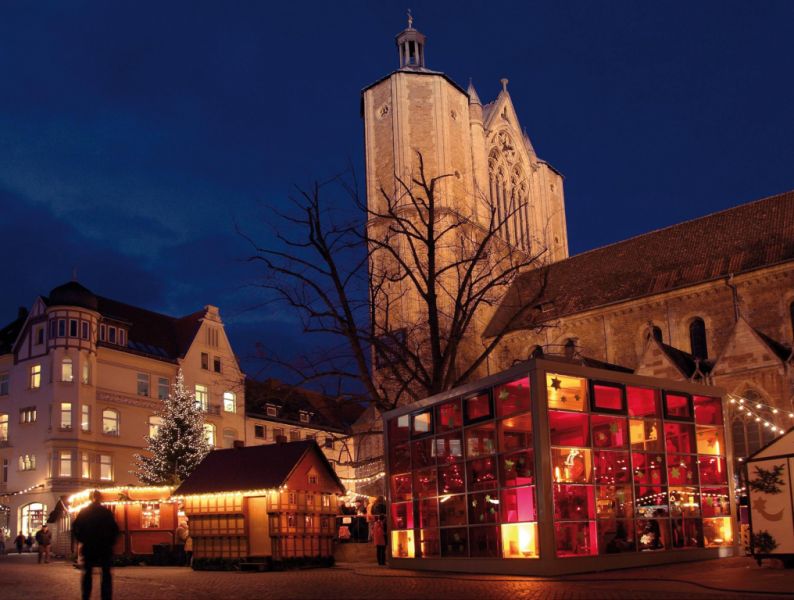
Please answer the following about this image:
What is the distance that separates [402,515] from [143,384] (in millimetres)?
33694

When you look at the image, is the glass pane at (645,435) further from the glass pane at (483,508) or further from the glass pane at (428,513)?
the glass pane at (428,513)

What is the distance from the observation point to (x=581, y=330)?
146 feet

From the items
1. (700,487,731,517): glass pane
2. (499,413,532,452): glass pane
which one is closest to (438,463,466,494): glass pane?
(499,413,532,452): glass pane

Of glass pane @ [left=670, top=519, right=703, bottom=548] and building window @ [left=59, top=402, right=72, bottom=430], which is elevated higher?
building window @ [left=59, top=402, right=72, bottom=430]

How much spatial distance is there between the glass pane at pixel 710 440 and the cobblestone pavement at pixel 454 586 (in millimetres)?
2365

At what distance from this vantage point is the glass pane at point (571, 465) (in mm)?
16625

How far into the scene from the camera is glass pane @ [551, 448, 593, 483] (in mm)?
16625

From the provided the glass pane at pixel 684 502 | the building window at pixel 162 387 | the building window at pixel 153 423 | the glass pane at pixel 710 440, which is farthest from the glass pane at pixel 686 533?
the building window at pixel 162 387

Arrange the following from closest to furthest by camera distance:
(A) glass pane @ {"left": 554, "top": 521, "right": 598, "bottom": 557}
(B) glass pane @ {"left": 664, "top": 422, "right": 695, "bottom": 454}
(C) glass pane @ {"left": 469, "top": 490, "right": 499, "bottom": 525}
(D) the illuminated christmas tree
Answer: (A) glass pane @ {"left": 554, "top": 521, "right": 598, "bottom": 557} → (C) glass pane @ {"left": 469, "top": 490, "right": 499, "bottom": 525} → (B) glass pane @ {"left": 664, "top": 422, "right": 695, "bottom": 454} → (D) the illuminated christmas tree

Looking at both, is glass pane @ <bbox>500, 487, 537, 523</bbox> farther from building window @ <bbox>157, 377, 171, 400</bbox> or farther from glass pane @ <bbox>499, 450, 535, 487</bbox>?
building window @ <bbox>157, 377, 171, 400</bbox>

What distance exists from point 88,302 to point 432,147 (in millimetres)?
22159

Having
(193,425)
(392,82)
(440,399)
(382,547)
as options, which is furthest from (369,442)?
(440,399)

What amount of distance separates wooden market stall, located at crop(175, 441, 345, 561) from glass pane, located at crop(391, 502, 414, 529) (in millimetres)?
2505

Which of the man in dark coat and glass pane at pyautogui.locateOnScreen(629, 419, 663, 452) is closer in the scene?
the man in dark coat
